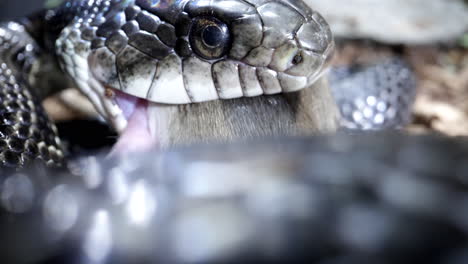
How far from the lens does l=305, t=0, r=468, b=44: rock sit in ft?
12.6

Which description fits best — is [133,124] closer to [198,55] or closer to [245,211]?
[198,55]

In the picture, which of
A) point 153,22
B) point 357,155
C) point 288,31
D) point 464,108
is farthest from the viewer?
point 464,108

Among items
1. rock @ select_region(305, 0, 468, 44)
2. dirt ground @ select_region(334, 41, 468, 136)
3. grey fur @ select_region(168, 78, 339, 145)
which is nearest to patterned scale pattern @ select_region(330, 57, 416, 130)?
dirt ground @ select_region(334, 41, 468, 136)

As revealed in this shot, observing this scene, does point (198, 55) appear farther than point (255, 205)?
Yes

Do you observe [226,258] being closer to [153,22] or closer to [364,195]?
[364,195]

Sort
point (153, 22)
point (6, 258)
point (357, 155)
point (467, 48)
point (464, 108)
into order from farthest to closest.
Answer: point (467, 48), point (464, 108), point (153, 22), point (357, 155), point (6, 258)

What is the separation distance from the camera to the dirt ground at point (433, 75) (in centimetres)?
309

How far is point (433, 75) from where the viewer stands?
12.5 ft

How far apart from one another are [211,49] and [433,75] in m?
2.53

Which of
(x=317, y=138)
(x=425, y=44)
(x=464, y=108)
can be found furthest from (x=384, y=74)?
(x=317, y=138)

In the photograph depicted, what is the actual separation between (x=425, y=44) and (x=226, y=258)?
3769mm

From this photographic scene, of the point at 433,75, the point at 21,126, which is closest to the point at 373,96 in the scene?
the point at 433,75

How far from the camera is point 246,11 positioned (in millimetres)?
1791

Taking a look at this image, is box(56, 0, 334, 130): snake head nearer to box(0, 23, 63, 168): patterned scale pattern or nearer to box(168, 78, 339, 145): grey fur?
box(168, 78, 339, 145): grey fur
